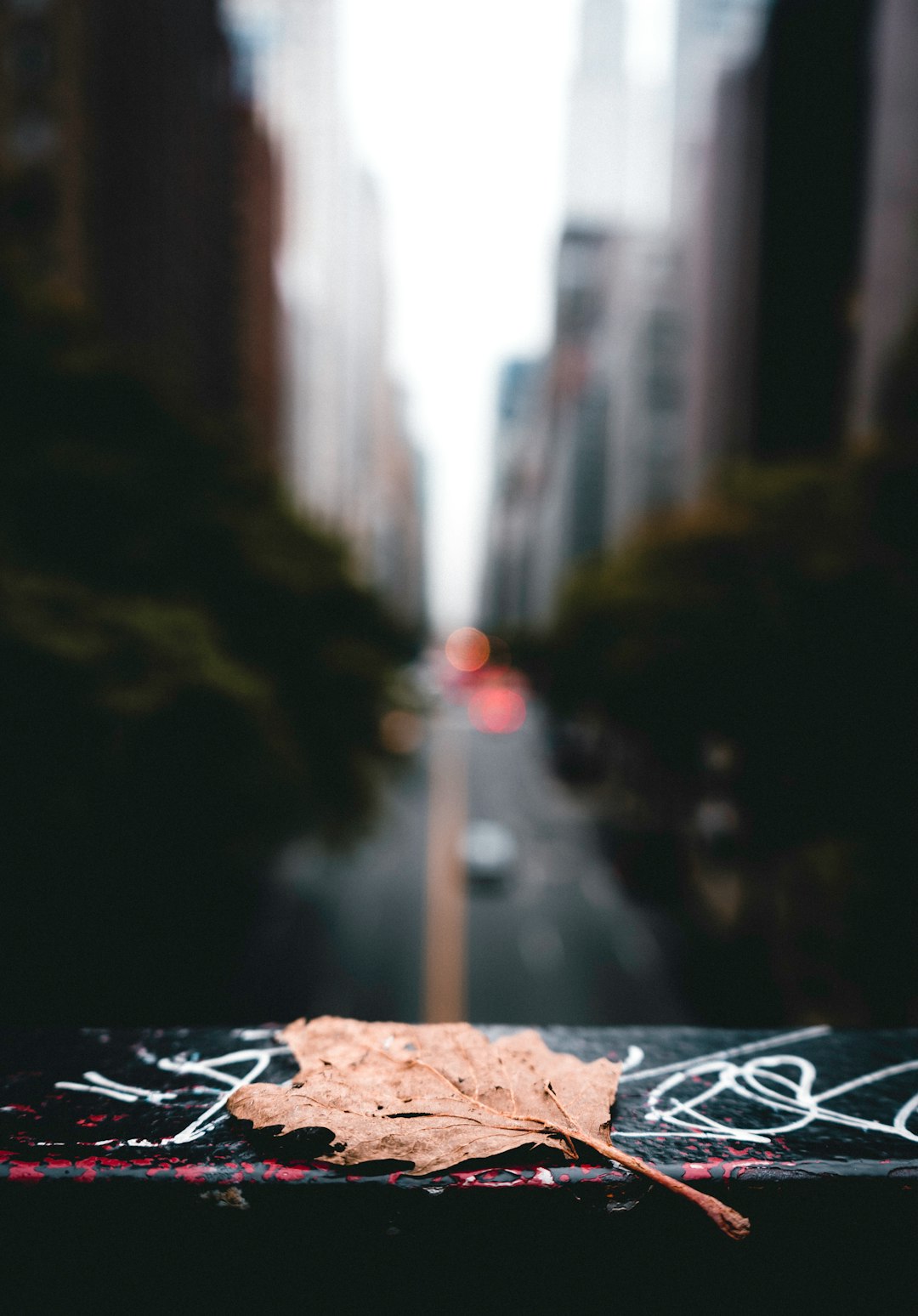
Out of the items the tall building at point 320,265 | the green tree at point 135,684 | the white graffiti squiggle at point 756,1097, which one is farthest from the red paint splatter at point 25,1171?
the tall building at point 320,265

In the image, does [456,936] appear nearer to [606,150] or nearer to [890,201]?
[890,201]

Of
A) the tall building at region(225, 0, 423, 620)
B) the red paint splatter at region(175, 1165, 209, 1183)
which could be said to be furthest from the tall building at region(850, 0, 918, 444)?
the tall building at region(225, 0, 423, 620)

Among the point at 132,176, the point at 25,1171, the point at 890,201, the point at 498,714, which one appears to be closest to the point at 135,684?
the point at 25,1171

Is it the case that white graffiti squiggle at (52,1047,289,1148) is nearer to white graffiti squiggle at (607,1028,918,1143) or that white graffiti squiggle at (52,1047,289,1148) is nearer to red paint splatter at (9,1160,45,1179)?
red paint splatter at (9,1160,45,1179)

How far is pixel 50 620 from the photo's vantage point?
21.5 ft

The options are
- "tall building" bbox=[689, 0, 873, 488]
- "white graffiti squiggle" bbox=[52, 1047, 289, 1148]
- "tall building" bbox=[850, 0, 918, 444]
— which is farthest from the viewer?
"tall building" bbox=[689, 0, 873, 488]

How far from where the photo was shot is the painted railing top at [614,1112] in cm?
102

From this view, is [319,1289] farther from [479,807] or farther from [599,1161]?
[479,807]

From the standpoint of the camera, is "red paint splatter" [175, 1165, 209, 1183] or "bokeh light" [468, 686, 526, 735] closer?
"red paint splatter" [175, 1165, 209, 1183]

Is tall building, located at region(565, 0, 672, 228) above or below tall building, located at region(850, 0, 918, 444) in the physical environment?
above

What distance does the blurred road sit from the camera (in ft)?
46.1

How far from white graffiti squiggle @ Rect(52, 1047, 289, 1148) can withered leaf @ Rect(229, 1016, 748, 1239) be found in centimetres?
5

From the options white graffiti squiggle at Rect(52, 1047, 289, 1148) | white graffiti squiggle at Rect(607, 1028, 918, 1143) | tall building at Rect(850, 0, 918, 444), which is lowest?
white graffiti squiggle at Rect(607, 1028, 918, 1143)

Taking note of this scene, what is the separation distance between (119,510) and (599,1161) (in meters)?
9.58
